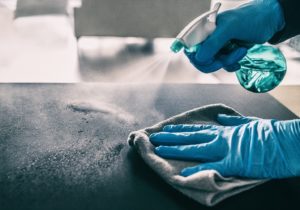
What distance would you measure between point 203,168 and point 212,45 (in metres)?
0.32

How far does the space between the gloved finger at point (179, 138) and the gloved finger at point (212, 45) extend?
8.0 inches

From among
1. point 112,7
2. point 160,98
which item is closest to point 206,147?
point 160,98

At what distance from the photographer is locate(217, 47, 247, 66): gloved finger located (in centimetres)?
91

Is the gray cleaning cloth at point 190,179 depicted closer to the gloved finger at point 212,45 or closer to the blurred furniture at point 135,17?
the gloved finger at point 212,45

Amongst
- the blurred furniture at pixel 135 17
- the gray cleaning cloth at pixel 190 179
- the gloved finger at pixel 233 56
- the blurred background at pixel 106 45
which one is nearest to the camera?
the gray cleaning cloth at pixel 190 179

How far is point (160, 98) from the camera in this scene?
43.8 inches

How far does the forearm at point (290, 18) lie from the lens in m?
1.01

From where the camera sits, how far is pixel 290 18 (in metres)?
1.03

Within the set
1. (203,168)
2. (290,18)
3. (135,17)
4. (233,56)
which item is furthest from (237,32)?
(135,17)

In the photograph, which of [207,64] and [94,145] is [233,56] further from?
[94,145]

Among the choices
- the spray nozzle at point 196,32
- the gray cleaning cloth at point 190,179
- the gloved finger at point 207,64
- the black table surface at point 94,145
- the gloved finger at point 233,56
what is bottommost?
the black table surface at point 94,145

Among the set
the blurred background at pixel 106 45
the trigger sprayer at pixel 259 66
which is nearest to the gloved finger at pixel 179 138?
the trigger sprayer at pixel 259 66

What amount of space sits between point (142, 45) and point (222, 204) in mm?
2147

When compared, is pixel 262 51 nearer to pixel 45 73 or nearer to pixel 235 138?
pixel 235 138
